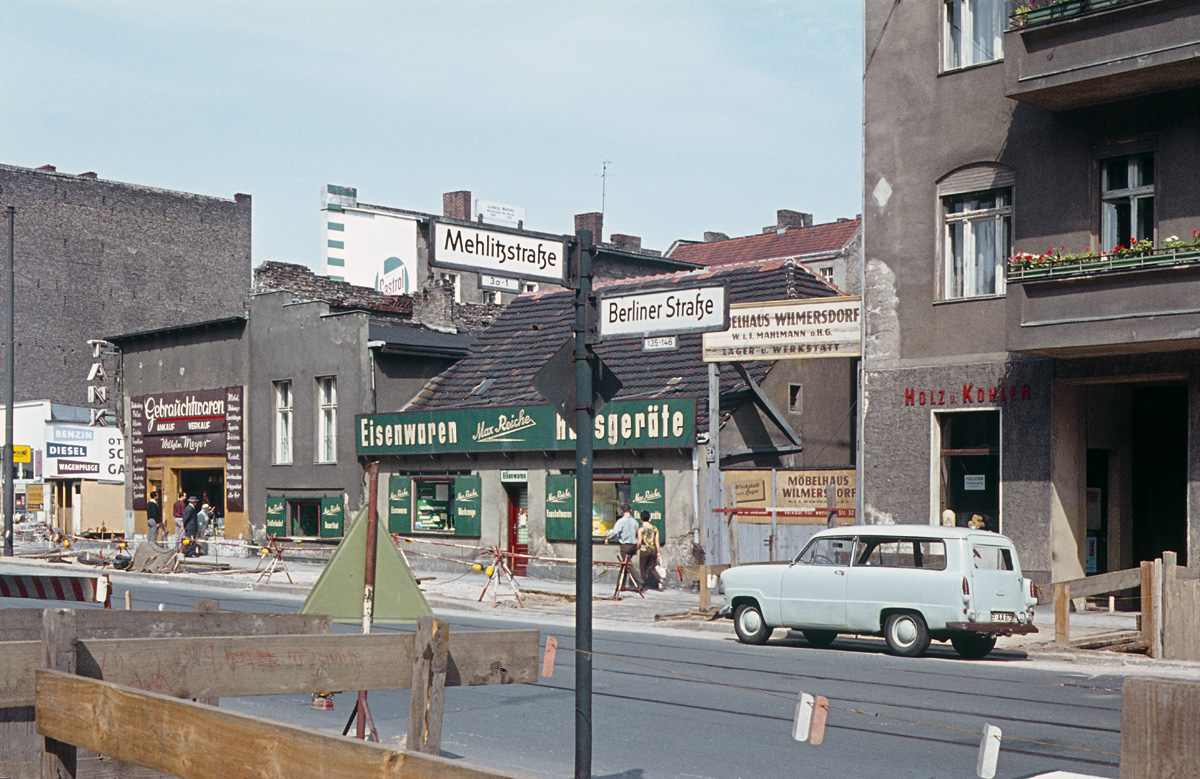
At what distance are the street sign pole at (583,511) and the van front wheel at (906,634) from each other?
982cm

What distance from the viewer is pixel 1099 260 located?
63.1 ft

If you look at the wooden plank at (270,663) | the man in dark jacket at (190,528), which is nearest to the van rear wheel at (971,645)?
the wooden plank at (270,663)

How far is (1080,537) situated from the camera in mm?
21281

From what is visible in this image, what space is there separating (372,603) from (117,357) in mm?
37046

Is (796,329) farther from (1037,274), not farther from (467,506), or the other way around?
(467,506)

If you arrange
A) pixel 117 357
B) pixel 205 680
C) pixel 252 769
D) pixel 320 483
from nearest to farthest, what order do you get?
pixel 252 769 → pixel 205 680 → pixel 320 483 → pixel 117 357

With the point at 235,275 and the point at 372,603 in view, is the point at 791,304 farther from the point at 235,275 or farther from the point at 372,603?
the point at 235,275

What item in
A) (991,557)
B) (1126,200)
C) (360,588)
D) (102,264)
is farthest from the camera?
(102,264)

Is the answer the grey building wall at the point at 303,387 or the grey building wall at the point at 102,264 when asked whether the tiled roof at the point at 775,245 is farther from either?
the grey building wall at the point at 303,387

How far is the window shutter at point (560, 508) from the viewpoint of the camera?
28516 millimetres

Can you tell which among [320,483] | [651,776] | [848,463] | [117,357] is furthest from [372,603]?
[117,357]

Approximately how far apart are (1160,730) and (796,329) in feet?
72.2

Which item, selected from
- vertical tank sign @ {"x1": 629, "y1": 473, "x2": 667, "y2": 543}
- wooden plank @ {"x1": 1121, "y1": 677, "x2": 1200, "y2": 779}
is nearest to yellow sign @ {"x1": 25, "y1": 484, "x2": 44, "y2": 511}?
vertical tank sign @ {"x1": 629, "y1": 473, "x2": 667, "y2": 543}

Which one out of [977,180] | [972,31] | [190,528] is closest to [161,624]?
[977,180]
